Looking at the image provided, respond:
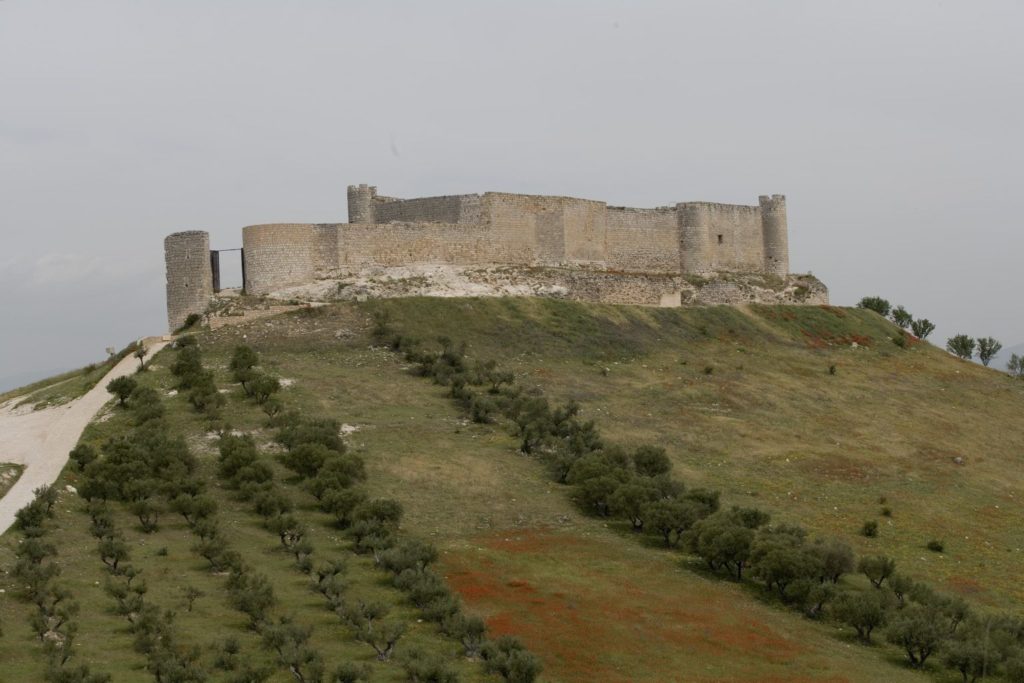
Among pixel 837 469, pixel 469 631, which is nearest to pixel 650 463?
pixel 837 469

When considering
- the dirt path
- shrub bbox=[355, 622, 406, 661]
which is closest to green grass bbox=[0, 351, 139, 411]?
the dirt path

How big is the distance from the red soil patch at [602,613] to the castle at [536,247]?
2050 centimetres

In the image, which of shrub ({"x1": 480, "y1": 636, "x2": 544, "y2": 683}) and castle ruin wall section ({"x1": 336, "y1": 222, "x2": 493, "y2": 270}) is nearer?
shrub ({"x1": 480, "y1": 636, "x2": 544, "y2": 683})

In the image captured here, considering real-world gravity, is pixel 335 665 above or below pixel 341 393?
below

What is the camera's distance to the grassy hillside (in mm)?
26266

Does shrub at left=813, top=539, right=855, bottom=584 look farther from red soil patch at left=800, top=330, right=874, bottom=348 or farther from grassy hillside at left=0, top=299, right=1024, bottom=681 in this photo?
red soil patch at left=800, top=330, right=874, bottom=348

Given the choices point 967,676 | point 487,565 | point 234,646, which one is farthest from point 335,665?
point 967,676

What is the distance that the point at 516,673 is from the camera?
23844mm

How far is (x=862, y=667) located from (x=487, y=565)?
8415 mm

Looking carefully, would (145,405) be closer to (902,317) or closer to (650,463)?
(650,463)

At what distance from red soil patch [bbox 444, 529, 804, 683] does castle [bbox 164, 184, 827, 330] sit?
2050cm

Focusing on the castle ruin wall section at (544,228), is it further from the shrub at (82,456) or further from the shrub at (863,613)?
the shrub at (863,613)

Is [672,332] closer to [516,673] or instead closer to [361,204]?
[361,204]

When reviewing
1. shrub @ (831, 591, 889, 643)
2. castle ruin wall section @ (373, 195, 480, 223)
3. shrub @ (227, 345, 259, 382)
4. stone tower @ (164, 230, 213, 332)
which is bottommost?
shrub @ (831, 591, 889, 643)
